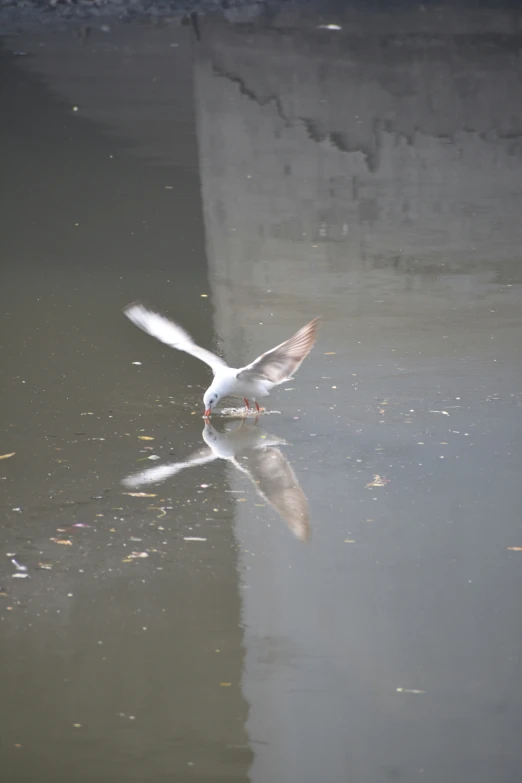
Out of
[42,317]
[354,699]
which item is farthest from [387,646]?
[42,317]

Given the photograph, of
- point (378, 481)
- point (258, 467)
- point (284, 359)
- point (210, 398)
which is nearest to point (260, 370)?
point (284, 359)

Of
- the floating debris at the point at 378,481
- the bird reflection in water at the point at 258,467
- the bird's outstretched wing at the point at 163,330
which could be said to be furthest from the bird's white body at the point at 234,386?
the floating debris at the point at 378,481

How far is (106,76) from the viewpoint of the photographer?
13.8m

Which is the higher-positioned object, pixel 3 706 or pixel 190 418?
pixel 3 706

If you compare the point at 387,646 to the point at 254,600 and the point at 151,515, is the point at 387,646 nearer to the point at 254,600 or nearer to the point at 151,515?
the point at 254,600

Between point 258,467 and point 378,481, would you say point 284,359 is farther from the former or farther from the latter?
→ point 378,481

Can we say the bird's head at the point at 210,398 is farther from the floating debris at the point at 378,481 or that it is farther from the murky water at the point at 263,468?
the floating debris at the point at 378,481

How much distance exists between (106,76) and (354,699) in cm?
1185

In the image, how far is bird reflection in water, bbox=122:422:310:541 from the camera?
4.41 metres

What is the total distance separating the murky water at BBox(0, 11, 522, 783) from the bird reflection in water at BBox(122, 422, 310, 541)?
0.06ft

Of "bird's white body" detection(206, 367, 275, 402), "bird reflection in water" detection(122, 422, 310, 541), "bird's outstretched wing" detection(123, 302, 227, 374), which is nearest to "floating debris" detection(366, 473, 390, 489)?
"bird reflection in water" detection(122, 422, 310, 541)

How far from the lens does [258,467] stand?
15.8 ft

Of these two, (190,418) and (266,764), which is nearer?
(266,764)

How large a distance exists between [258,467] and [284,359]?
513 mm
